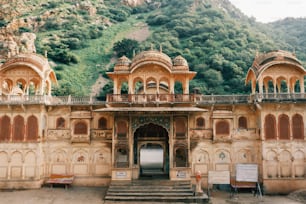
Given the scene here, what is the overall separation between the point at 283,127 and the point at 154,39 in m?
45.6

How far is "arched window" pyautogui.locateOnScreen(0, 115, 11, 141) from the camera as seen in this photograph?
1967 cm

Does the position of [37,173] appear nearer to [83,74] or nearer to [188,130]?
[188,130]

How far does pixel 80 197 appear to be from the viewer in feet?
57.3

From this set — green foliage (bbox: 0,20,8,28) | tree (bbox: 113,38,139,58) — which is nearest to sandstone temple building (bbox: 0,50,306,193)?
green foliage (bbox: 0,20,8,28)

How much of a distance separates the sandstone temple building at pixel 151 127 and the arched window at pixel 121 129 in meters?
0.10

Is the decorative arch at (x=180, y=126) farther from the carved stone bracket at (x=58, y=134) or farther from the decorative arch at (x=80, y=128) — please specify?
the carved stone bracket at (x=58, y=134)

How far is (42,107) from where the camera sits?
1977cm

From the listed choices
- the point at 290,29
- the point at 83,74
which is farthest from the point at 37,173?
the point at 290,29

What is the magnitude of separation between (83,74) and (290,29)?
216ft

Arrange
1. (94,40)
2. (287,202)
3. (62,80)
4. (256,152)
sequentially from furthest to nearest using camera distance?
(94,40) < (62,80) < (256,152) < (287,202)

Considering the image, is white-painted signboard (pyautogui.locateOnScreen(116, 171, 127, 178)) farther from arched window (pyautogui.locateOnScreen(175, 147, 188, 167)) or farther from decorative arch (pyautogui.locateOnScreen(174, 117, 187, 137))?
decorative arch (pyautogui.locateOnScreen(174, 117, 187, 137))

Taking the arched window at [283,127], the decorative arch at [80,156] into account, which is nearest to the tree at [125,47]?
the decorative arch at [80,156]

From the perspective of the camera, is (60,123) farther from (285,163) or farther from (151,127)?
(285,163)

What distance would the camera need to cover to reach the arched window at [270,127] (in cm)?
1955
